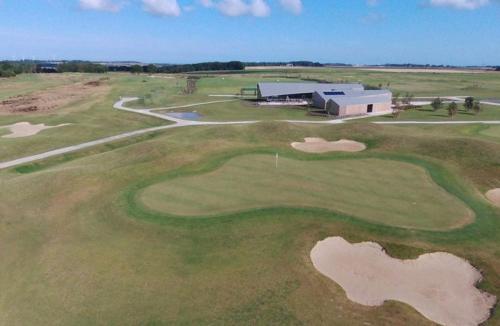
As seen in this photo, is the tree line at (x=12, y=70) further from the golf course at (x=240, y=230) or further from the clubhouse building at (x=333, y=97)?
the golf course at (x=240, y=230)

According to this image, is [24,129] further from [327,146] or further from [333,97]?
[333,97]

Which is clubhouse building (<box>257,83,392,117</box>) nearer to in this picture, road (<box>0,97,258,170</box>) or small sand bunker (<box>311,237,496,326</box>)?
road (<box>0,97,258,170</box>)

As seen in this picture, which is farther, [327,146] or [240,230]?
[327,146]

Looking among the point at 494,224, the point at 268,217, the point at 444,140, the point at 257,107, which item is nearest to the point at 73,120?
the point at 257,107

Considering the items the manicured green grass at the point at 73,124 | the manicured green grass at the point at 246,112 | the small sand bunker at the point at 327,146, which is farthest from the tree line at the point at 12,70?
the small sand bunker at the point at 327,146

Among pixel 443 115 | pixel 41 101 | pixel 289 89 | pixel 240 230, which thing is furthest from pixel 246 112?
pixel 240 230

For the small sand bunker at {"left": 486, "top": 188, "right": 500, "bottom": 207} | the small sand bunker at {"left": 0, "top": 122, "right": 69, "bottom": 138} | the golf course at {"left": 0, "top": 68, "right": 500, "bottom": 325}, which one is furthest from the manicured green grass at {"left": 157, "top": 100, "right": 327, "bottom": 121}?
the small sand bunker at {"left": 486, "top": 188, "right": 500, "bottom": 207}
